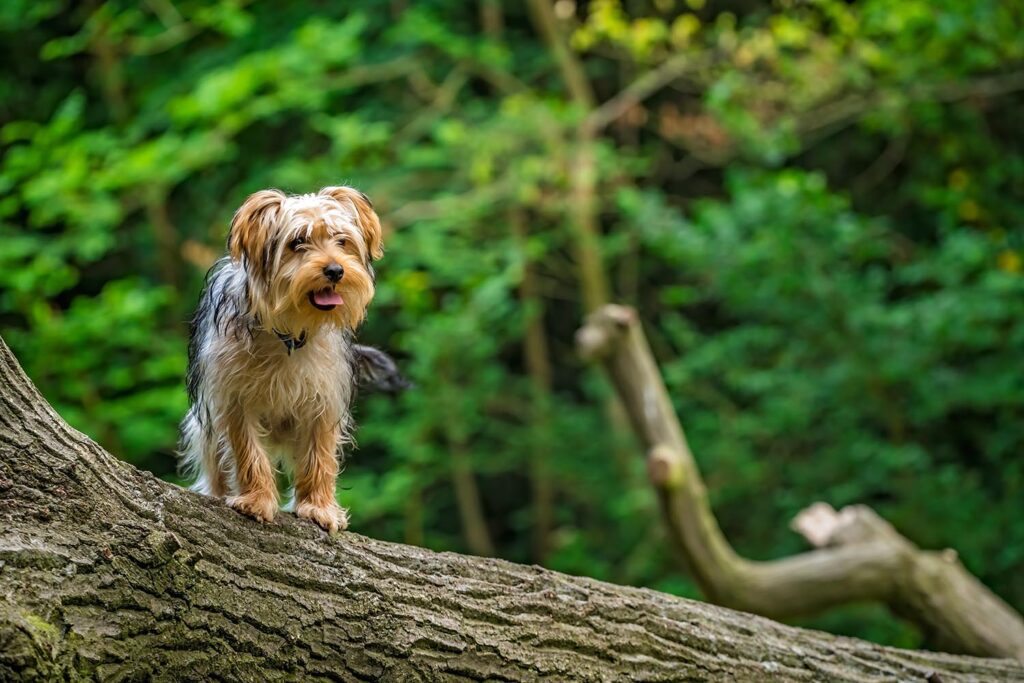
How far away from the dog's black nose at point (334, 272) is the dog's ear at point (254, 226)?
0.63ft

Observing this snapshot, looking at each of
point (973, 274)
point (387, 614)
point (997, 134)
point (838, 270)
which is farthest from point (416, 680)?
point (997, 134)

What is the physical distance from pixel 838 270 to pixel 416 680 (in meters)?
5.80

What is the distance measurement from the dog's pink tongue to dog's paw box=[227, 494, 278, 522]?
0.54 meters

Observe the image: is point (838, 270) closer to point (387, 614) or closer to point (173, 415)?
point (173, 415)

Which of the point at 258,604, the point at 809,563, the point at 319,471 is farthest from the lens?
the point at 809,563

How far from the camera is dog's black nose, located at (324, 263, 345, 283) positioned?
2.93 m

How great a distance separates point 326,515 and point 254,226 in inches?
32.0

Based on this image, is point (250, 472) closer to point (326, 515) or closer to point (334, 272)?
point (326, 515)

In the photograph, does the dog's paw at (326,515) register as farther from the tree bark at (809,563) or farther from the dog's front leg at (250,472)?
the tree bark at (809,563)

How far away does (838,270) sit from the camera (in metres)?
7.90

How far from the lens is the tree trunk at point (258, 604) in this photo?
248 cm

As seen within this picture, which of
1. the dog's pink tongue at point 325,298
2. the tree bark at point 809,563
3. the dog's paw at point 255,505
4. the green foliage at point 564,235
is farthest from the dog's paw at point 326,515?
the green foliage at point 564,235

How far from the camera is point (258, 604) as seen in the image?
2.73 metres

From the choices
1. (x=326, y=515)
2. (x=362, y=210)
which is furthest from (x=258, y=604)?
(x=362, y=210)
